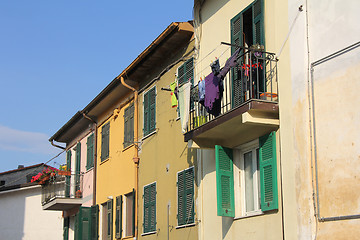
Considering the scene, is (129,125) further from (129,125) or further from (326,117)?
(326,117)

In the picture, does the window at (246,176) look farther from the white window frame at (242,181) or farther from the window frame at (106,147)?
the window frame at (106,147)

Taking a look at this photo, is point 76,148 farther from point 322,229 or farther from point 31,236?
point 322,229

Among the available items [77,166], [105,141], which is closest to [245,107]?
[105,141]

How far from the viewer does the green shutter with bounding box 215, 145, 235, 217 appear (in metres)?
11.9

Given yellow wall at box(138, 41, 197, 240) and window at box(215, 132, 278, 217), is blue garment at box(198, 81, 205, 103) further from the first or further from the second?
yellow wall at box(138, 41, 197, 240)

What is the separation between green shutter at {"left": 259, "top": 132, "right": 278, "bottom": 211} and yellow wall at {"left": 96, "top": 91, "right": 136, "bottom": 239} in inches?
289

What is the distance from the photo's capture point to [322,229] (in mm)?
9203

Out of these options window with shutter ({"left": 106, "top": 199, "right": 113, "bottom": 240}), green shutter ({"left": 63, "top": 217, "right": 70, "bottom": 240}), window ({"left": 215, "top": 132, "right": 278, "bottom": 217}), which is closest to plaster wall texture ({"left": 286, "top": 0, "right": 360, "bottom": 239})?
window ({"left": 215, "top": 132, "right": 278, "bottom": 217})

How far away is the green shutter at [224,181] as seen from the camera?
39.1 ft

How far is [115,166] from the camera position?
19.7 m

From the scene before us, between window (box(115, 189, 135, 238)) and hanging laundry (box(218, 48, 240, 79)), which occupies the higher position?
hanging laundry (box(218, 48, 240, 79))

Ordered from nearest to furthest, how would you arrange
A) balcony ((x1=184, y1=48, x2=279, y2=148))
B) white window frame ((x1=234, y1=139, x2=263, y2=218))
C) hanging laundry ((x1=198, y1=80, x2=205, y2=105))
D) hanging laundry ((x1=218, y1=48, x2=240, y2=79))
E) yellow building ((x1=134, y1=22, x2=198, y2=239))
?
balcony ((x1=184, y1=48, x2=279, y2=148)) → hanging laundry ((x1=218, y1=48, x2=240, y2=79)) → white window frame ((x1=234, y1=139, x2=263, y2=218)) → hanging laundry ((x1=198, y1=80, x2=205, y2=105)) → yellow building ((x1=134, y1=22, x2=198, y2=239))

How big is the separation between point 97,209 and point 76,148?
4.97 m

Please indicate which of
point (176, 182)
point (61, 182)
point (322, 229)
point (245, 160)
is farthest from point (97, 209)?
point (322, 229)
